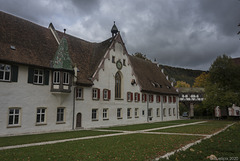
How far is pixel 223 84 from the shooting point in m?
41.4

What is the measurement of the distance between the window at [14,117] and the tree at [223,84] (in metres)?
34.1

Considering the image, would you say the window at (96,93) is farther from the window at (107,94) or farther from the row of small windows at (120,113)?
the window at (107,94)

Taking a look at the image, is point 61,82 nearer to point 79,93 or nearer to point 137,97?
point 79,93

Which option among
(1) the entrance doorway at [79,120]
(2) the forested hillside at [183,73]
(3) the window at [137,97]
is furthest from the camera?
(2) the forested hillside at [183,73]

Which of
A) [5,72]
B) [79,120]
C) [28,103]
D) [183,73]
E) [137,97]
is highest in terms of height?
[183,73]

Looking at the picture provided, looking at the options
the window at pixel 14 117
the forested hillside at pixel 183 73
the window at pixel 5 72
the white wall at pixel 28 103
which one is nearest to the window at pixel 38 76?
the white wall at pixel 28 103

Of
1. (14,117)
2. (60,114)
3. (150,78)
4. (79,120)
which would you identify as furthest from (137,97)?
(14,117)

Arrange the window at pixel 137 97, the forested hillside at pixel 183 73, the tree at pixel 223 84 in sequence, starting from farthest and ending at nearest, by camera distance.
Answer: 1. the forested hillside at pixel 183 73
2. the tree at pixel 223 84
3. the window at pixel 137 97

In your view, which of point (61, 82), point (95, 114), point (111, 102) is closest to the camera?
point (61, 82)

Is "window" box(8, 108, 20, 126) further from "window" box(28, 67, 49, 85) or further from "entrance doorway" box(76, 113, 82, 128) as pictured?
"entrance doorway" box(76, 113, 82, 128)

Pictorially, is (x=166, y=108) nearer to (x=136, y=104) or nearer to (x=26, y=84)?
(x=136, y=104)

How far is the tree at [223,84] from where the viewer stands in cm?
3812

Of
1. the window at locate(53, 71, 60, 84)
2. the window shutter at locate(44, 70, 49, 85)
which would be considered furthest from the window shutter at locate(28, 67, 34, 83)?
the window at locate(53, 71, 60, 84)

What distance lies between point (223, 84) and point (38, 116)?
3662cm
